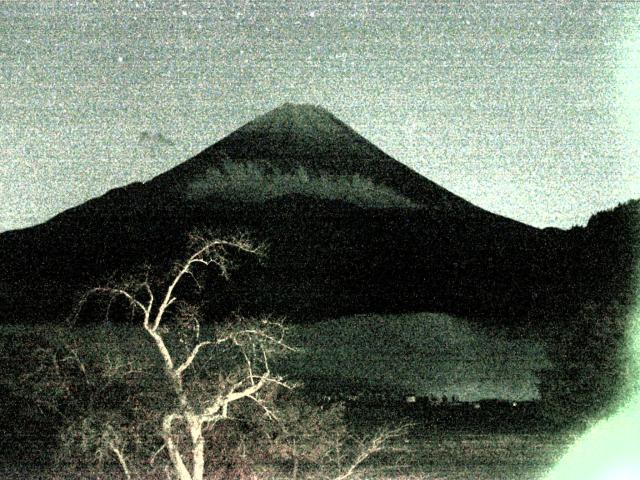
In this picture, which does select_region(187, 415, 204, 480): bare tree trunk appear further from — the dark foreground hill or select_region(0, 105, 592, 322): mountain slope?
select_region(0, 105, 592, 322): mountain slope

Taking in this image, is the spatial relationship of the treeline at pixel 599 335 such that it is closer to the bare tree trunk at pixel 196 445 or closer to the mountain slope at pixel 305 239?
the bare tree trunk at pixel 196 445

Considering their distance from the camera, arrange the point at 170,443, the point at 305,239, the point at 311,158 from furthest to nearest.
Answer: the point at 311,158, the point at 305,239, the point at 170,443

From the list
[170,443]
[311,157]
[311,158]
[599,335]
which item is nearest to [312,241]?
[311,158]

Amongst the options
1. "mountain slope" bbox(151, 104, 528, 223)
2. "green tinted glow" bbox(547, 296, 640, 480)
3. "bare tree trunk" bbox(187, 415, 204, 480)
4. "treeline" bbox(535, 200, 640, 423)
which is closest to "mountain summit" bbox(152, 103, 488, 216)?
"mountain slope" bbox(151, 104, 528, 223)

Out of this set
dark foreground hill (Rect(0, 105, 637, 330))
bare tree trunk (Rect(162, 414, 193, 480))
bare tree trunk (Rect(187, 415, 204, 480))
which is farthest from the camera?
dark foreground hill (Rect(0, 105, 637, 330))

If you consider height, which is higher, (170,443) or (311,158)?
(311,158)

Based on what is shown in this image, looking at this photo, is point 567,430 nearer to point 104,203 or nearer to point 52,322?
point 52,322

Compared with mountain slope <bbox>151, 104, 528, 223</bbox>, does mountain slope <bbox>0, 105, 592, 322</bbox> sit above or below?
below

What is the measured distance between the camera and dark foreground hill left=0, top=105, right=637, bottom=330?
61.7 metres

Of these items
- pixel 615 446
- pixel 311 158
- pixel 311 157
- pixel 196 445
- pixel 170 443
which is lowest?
pixel 615 446

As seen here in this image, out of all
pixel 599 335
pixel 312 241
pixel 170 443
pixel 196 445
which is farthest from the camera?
pixel 312 241

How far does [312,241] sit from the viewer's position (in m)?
77.5

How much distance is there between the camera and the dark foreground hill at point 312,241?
6166 cm

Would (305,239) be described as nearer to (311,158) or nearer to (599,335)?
(311,158)
